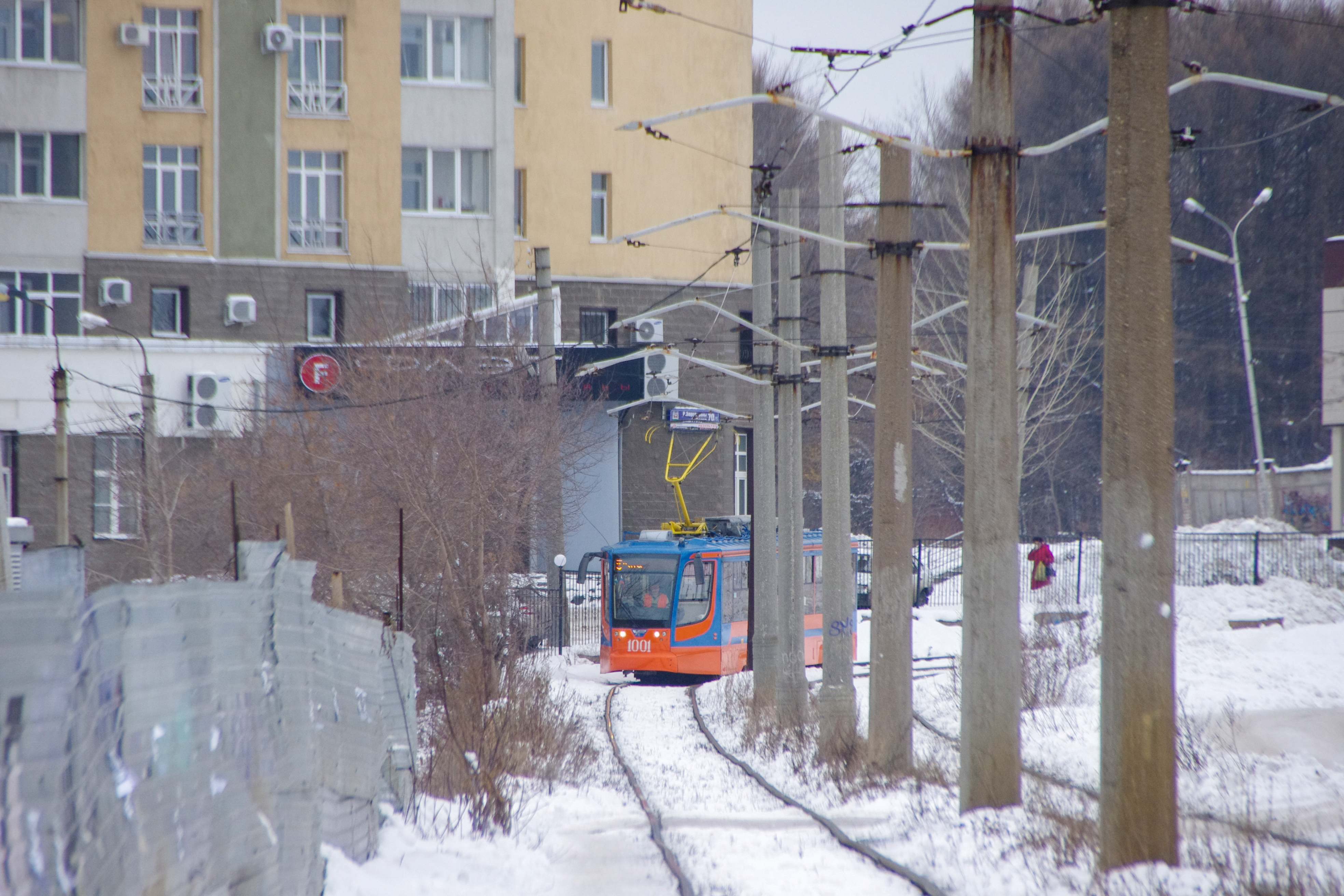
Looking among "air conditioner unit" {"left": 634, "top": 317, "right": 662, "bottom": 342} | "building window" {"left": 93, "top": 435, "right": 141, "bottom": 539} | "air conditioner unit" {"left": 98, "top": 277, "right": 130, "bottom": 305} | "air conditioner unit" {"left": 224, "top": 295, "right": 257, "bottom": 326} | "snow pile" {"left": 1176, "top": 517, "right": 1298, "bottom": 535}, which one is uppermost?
"air conditioner unit" {"left": 98, "top": 277, "right": 130, "bottom": 305}

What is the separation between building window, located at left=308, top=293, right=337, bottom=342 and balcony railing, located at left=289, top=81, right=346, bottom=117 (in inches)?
196

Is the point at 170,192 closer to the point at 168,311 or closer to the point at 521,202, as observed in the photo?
the point at 168,311

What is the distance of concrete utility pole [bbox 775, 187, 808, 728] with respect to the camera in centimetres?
1977

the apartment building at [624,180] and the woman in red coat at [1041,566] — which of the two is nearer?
the woman in red coat at [1041,566]

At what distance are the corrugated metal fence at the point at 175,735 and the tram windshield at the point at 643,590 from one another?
19.6 m

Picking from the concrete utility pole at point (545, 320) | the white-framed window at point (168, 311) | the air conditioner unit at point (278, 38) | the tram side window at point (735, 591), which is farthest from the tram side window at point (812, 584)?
the air conditioner unit at point (278, 38)

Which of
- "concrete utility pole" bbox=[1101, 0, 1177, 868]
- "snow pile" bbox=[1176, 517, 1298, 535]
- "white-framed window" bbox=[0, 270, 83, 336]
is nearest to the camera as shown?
"concrete utility pole" bbox=[1101, 0, 1177, 868]

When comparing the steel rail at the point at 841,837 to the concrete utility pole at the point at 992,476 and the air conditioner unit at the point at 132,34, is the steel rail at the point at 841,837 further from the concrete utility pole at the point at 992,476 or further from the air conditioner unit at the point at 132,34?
the air conditioner unit at the point at 132,34

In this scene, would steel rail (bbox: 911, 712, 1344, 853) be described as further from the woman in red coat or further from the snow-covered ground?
the woman in red coat

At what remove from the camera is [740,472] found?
149 ft

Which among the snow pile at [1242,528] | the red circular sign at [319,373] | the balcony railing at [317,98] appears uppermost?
the balcony railing at [317,98]

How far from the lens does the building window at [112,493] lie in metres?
35.6

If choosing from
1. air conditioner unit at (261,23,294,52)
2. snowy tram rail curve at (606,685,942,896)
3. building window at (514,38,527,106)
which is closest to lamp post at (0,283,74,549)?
snowy tram rail curve at (606,685,942,896)

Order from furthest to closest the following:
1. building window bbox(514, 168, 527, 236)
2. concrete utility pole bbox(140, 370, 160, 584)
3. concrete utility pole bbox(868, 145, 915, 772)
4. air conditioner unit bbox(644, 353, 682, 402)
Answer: building window bbox(514, 168, 527, 236), air conditioner unit bbox(644, 353, 682, 402), concrete utility pole bbox(140, 370, 160, 584), concrete utility pole bbox(868, 145, 915, 772)
